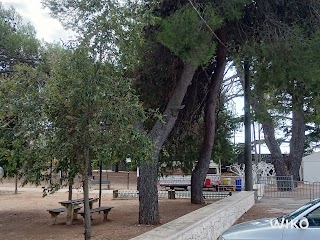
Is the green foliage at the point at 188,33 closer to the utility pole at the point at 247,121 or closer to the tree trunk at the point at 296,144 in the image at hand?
the utility pole at the point at 247,121

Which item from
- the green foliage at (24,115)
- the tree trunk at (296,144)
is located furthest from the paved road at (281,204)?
the tree trunk at (296,144)

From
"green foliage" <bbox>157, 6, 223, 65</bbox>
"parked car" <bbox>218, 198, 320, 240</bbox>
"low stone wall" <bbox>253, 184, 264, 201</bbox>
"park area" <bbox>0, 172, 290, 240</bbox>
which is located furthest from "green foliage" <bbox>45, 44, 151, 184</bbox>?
"low stone wall" <bbox>253, 184, 264, 201</bbox>

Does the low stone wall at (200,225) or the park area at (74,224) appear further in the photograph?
the park area at (74,224)

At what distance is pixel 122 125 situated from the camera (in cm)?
702

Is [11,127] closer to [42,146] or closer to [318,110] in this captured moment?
[42,146]

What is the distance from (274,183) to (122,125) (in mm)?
16192

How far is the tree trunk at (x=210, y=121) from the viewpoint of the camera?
15745mm

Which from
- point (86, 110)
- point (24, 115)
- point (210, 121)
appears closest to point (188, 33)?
point (86, 110)

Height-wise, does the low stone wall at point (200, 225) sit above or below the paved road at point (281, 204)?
above

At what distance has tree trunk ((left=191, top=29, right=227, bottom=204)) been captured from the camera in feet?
51.7

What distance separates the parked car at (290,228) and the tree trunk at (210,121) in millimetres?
9060

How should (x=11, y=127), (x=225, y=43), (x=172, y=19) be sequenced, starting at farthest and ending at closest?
1. (x=225, y=43)
2. (x=172, y=19)
3. (x=11, y=127)

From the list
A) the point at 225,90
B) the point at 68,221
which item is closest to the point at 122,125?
the point at 68,221

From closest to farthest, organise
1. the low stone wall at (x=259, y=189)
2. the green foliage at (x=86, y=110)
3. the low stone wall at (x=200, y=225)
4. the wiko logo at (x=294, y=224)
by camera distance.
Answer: the wiko logo at (x=294, y=224), the low stone wall at (x=200, y=225), the green foliage at (x=86, y=110), the low stone wall at (x=259, y=189)
